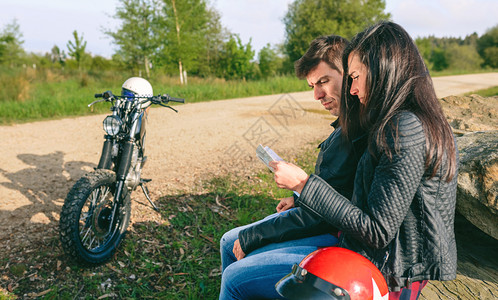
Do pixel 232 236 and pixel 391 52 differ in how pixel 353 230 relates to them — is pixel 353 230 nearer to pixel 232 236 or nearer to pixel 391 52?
pixel 391 52

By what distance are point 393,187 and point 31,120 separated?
9.25 meters

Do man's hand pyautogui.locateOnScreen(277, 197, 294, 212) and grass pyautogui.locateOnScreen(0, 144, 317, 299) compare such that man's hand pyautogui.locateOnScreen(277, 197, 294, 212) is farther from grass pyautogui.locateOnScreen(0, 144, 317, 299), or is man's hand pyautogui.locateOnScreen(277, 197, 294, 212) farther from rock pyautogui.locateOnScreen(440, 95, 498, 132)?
rock pyautogui.locateOnScreen(440, 95, 498, 132)

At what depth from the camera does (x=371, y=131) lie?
1.44 m

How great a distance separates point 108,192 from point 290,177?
2177 millimetres

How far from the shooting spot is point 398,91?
140 cm

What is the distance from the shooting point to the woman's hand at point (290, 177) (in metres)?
1.53

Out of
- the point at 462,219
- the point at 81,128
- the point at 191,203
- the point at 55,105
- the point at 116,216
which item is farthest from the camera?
the point at 55,105

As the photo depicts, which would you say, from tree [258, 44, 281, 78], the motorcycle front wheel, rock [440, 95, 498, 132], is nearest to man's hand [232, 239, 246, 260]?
the motorcycle front wheel

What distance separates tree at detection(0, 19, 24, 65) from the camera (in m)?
26.8

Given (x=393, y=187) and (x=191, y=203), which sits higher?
(x=393, y=187)

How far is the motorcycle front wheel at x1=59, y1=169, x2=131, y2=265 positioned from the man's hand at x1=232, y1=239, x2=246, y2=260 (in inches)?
55.6

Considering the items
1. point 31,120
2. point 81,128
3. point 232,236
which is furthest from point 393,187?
point 31,120

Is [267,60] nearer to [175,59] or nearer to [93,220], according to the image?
[175,59]

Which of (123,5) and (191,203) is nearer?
(191,203)
